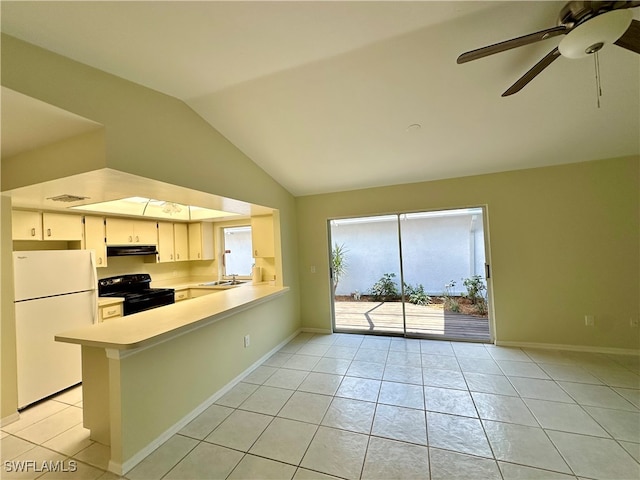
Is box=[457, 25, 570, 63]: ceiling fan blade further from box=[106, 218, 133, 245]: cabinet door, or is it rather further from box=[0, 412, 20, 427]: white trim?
box=[106, 218, 133, 245]: cabinet door

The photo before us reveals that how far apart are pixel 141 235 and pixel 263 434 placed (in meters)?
3.67

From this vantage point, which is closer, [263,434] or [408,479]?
[408,479]

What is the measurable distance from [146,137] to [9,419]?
9.30ft

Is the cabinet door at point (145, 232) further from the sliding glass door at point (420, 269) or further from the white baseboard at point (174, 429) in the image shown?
the sliding glass door at point (420, 269)

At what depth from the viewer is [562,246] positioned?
3.21 meters

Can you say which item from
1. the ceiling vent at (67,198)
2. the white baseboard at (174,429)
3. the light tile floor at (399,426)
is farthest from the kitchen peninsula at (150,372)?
the ceiling vent at (67,198)

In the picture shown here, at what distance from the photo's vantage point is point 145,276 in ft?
14.1

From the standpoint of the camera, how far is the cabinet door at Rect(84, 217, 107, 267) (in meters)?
3.45

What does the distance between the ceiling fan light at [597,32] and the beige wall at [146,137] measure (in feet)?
8.57

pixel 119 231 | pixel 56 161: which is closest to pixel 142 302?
pixel 119 231

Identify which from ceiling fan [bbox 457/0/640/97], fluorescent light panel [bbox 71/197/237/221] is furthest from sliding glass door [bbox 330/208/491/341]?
ceiling fan [bbox 457/0/640/97]

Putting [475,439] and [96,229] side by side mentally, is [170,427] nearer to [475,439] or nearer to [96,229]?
[475,439]

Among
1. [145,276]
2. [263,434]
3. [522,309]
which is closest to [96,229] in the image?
[145,276]

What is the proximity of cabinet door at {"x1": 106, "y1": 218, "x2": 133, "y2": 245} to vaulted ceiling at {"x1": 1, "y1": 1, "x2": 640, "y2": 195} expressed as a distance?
250 centimetres
